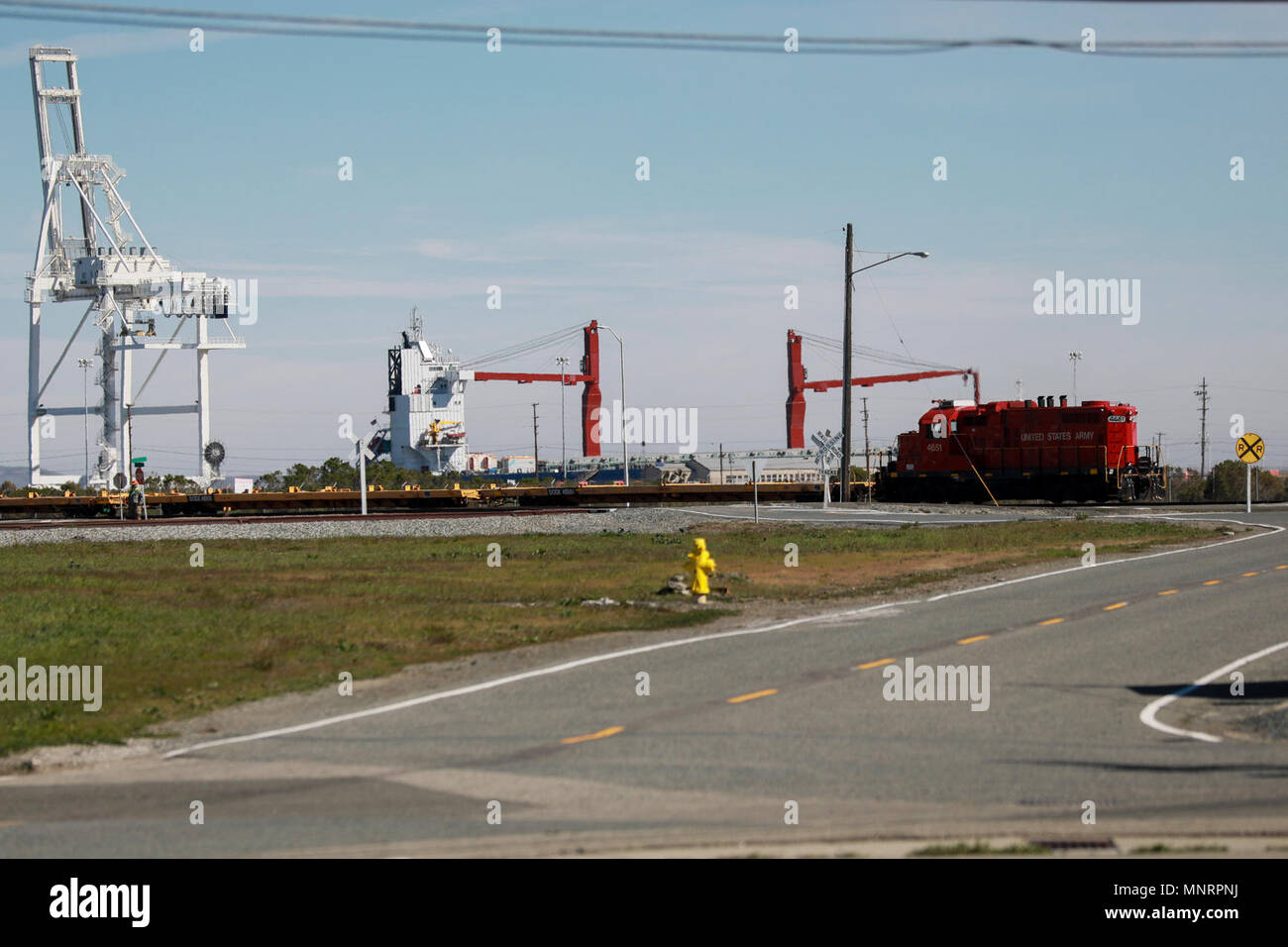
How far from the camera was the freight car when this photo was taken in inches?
2061

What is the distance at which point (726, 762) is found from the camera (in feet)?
35.6

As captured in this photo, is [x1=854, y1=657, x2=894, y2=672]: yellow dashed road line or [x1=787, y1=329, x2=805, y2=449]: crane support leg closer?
[x1=854, y1=657, x2=894, y2=672]: yellow dashed road line

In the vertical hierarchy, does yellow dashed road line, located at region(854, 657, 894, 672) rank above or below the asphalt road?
above

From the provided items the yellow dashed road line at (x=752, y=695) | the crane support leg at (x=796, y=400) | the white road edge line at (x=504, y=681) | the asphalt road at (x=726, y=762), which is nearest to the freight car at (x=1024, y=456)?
the white road edge line at (x=504, y=681)

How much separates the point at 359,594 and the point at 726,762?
47.1 feet

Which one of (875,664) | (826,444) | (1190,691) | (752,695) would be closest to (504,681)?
(752,695)

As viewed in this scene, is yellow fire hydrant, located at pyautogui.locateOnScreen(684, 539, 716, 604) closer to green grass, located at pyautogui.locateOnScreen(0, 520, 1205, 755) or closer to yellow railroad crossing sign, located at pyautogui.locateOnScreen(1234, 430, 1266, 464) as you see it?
green grass, located at pyautogui.locateOnScreen(0, 520, 1205, 755)

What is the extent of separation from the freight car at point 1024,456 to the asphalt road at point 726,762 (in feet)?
119

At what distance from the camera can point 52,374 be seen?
294ft

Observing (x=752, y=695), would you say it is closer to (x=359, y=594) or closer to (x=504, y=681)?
(x=504, y=681)

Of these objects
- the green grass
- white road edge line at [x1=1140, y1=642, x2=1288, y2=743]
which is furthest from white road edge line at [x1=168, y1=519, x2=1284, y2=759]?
white road edge line at [x1=1140, y1=642, x2=1288, y2=743]

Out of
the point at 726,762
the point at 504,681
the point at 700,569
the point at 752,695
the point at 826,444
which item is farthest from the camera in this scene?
the point at 826,444

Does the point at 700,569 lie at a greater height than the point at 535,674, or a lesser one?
greater

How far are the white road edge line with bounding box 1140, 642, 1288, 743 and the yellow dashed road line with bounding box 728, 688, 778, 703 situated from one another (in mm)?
3761
